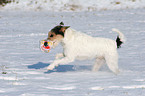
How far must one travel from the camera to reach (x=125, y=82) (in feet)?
17.6

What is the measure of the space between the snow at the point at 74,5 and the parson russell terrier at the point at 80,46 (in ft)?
62.8

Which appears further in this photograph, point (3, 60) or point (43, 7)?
point (43, 7)

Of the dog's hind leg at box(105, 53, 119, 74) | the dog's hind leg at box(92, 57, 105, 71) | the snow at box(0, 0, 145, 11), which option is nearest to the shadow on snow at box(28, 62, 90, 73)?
the dog's hind leg at box(92, 57, 105, 71)

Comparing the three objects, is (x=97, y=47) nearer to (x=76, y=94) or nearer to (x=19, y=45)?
(x=76, y=94)

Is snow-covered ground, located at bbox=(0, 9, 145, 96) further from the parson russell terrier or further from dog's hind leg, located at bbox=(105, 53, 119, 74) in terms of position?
the parson russell terrier

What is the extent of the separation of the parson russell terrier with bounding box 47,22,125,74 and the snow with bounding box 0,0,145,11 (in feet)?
62.8

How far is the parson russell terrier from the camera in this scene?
5.92 metres

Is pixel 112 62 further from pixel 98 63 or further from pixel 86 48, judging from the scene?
pixel 86 48

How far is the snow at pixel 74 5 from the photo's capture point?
25.3 metres

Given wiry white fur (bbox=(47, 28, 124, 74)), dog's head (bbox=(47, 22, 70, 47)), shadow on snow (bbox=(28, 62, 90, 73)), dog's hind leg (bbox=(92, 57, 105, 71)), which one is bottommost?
shadow on snow (bbox=(28, 62, 90, 73))

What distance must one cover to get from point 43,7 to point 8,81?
2074cm

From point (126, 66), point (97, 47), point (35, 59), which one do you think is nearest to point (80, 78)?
point (97, 47)

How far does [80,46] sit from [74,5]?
66.1 feet

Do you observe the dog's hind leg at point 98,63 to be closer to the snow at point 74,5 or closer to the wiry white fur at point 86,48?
the wiry white fur at point 86,48
